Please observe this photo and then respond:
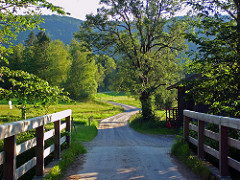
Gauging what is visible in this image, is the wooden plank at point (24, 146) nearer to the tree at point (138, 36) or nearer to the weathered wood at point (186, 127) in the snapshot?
the weathered wood at point (186, 127)

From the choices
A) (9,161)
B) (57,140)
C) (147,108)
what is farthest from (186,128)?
(147,108)

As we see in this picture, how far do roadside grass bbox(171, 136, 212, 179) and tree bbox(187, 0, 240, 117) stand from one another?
133 cm

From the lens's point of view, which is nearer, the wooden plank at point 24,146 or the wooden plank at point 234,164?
the wooden plank at point 24,146

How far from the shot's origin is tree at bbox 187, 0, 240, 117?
7.17m

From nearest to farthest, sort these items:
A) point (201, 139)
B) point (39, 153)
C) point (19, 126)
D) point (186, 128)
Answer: point (19, 126) < point (39, 153) < point (201, 139) < point (186, 128)

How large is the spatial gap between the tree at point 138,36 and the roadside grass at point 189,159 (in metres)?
20.6

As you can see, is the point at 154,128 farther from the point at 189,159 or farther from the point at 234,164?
the point at 234,164

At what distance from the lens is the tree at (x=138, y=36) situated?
2845cm

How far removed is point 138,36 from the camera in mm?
30609

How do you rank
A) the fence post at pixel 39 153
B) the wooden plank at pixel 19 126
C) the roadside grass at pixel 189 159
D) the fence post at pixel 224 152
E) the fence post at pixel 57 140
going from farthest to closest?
the fence post at pixel 57 140
the roadside grass at pixel 189 159
the fence post at pixel 39 153
the fence post at pixel 224 152
the wooden plank at pixel 19 126

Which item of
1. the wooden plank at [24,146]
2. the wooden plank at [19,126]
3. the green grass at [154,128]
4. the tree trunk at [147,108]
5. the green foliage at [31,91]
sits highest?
the green foliage at [31,91]

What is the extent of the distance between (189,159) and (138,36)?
25082mm

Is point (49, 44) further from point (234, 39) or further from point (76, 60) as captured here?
point (234, 39)

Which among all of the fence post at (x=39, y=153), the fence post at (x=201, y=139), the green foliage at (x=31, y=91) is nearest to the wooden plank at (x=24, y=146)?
the fence post at (x=39, y=153)
